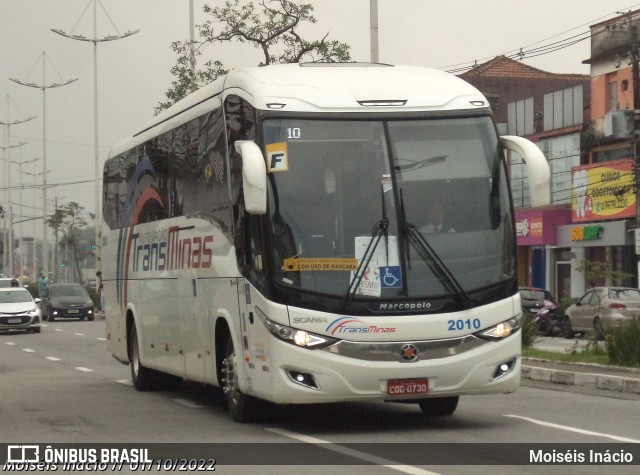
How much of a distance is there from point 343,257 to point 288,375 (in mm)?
1144

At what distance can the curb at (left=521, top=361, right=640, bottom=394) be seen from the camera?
17.8 metres

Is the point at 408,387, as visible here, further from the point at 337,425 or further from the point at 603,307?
the point at 603,307

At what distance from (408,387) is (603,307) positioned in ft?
78.8

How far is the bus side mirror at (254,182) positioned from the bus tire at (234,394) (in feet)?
6.73

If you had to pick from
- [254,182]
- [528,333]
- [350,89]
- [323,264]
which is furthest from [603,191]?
[254,182]

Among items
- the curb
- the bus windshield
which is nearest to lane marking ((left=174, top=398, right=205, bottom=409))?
the bus windshield

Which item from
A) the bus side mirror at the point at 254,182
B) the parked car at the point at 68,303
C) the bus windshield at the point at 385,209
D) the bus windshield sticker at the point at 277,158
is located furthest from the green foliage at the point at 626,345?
the parked car at the point at 68,303

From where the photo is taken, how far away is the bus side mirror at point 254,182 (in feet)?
38.4

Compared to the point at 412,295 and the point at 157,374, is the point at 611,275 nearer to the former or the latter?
the point at 157,374

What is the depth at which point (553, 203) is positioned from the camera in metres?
56.1

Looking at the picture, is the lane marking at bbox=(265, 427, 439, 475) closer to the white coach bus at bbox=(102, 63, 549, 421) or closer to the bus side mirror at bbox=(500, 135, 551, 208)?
the white coach bus at bbox=(102, 63, 549, 421)

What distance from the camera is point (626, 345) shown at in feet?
66.2

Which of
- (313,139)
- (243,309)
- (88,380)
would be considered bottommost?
(88,380)

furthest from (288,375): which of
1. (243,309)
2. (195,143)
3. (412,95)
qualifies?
(195,143)
